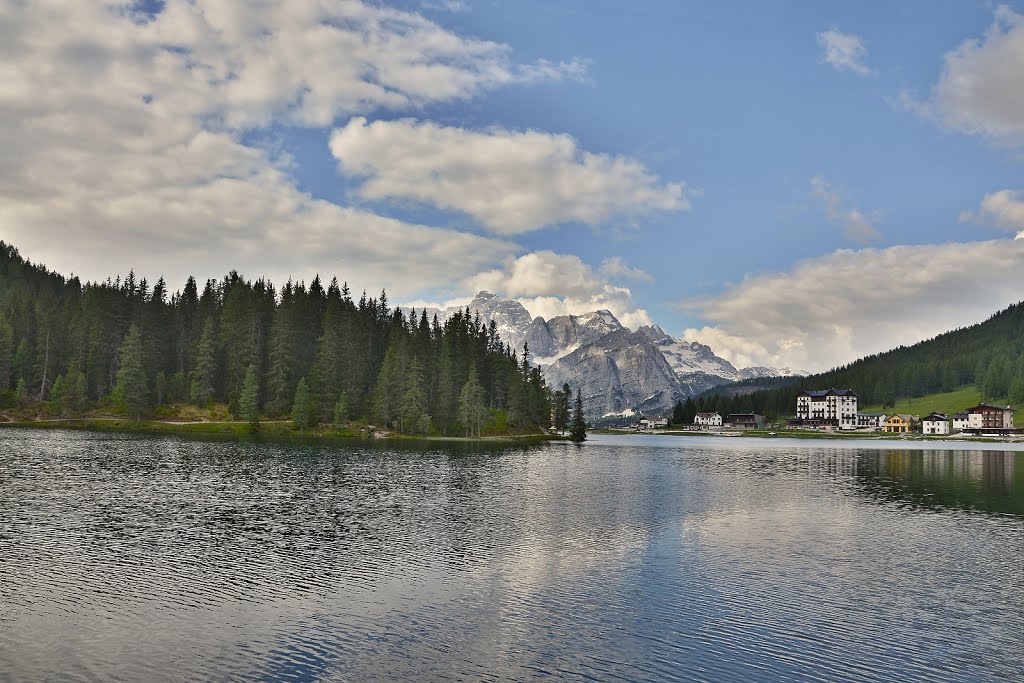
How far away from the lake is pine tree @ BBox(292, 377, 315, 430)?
313 ft

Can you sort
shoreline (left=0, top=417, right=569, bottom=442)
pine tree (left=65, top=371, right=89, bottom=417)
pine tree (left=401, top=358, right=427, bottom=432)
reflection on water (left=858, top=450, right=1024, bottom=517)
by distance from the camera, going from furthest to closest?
pine tree (left=65, top=371, right=89, bottom=417), pine tree (left=401, top=358, right=427, bottom=432), shoreline (left=0, top=417, right=569, bottom=442), reflection on water (left=858, top=450, right=1024, bottom=517)

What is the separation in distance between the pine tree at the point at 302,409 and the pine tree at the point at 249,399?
1094 centimetres

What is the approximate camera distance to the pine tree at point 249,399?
620 ft

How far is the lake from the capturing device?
29.7 m

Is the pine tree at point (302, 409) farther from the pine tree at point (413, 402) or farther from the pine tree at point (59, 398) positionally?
the pine tree at point (59, 398)

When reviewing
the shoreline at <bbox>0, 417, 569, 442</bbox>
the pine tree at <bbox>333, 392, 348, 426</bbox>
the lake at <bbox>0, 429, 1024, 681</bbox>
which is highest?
the pine tree at <bbox>333, 392, 348, 426</bbox>

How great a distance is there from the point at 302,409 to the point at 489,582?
154 m

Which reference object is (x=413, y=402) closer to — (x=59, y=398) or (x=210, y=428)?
(x=210, y=428)

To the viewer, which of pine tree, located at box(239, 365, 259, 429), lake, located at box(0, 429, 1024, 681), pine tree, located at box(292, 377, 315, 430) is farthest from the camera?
pine tree, located at box(239, 365, 259, 429)

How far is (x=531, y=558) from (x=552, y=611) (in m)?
12.2

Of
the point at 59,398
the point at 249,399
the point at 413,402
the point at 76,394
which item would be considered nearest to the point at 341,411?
the point at 413,402

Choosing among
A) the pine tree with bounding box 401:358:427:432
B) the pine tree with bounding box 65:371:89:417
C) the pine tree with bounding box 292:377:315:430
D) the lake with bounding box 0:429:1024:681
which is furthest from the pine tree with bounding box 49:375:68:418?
the lake with bounding box 0:429:1024:681

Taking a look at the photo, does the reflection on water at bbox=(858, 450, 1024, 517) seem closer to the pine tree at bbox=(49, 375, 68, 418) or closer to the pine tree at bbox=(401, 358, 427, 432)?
the pine tree at bbox=(401, 358, 427, 432)

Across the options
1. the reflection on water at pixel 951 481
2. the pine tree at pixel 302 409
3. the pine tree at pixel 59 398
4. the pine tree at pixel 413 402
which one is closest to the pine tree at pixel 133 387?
the pine tree at pixel 59 398
